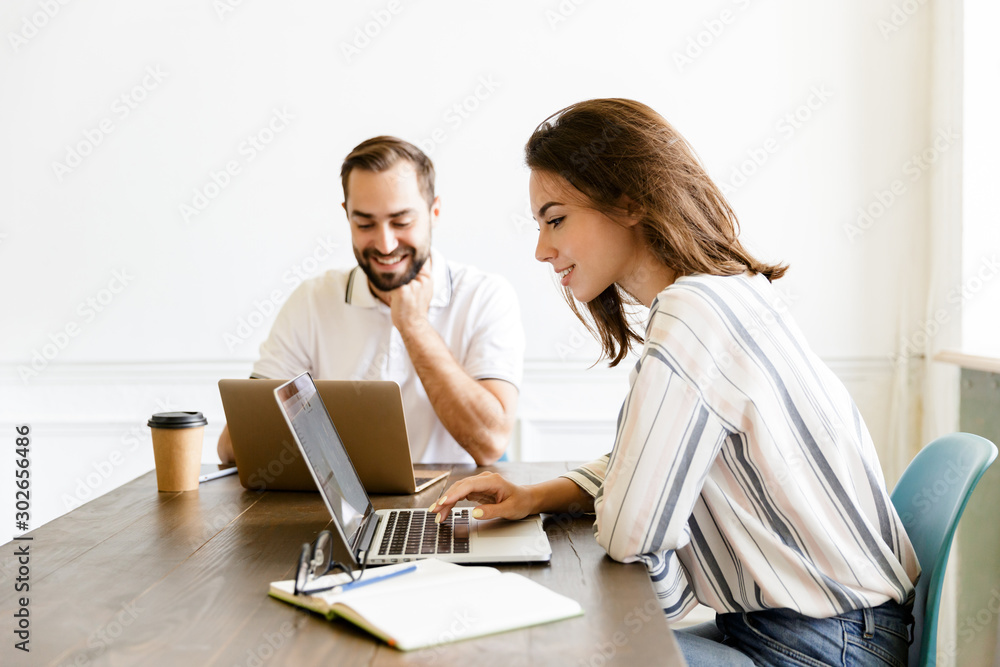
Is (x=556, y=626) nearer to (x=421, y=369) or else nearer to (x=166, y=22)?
(x=421, y=369)

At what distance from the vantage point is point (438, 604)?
2.63 feet

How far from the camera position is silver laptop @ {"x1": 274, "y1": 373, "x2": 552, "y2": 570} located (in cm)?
94

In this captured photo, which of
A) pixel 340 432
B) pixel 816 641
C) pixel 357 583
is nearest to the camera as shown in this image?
pixel 357 583
